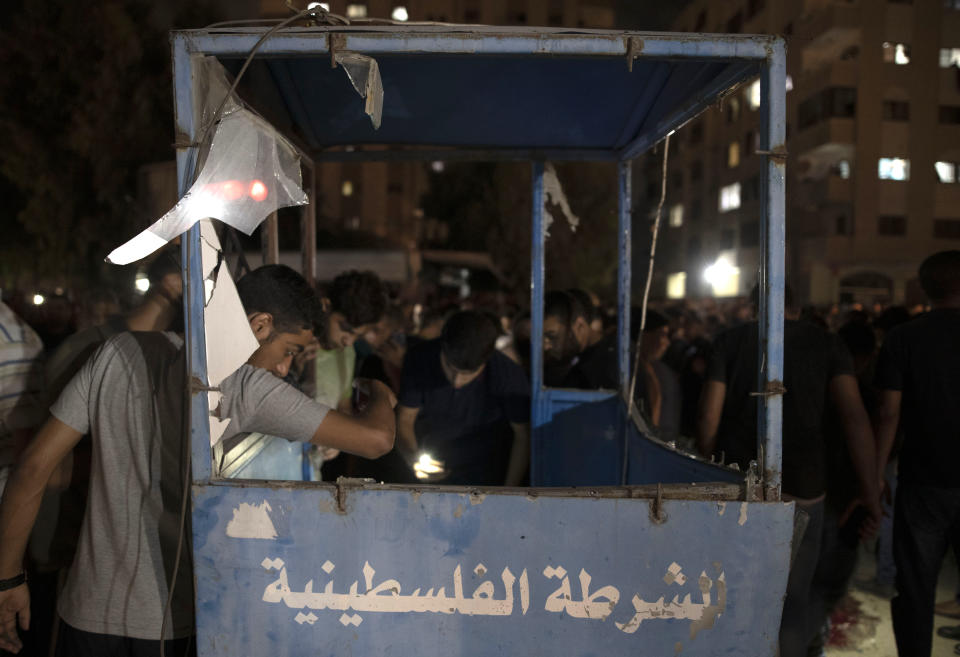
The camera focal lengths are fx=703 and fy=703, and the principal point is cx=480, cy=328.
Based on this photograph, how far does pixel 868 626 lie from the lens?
451 centimetres

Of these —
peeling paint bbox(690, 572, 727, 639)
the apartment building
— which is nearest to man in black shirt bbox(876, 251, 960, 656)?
peeling paint bbox(690, 572, 727, 639)

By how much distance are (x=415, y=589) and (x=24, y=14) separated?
2340 cm

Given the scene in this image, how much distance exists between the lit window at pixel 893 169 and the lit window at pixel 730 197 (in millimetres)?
7342

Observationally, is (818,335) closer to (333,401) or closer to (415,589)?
(415,589)

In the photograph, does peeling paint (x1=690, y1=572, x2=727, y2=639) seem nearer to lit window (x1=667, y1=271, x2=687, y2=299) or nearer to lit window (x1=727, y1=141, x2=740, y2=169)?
lit window (x1=727, y1=141, x2=740, y2=169)

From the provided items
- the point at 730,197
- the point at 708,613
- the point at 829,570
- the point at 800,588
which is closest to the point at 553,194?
the point at 800,588

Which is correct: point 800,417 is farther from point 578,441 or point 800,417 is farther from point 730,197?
point 730,197

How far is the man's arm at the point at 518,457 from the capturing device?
393cm

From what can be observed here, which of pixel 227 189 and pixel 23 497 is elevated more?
pixel 227 189

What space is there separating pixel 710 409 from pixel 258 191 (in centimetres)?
241

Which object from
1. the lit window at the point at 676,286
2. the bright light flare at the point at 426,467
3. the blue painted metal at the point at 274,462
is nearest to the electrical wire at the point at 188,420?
the blue painted metal at the point at 274,462

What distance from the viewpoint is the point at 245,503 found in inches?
79.8

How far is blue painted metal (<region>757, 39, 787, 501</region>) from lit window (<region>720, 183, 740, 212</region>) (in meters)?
34.5

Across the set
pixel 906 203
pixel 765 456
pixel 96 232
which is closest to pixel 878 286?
pixel 906 203
